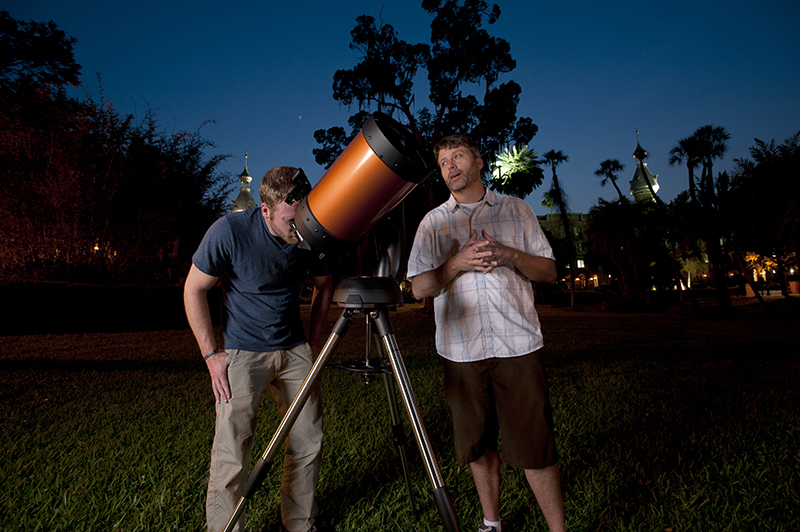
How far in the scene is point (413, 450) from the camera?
3551 millimetres

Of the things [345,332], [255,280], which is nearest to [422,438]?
[345,332]

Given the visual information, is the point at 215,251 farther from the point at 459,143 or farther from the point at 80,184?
the point at 80,184

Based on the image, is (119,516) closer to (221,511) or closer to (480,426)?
(221,511)

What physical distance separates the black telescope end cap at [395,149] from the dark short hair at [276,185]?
563mm

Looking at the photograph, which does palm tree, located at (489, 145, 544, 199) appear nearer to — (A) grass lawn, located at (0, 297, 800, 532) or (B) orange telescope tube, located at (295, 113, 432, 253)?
(A) grass lawn, located at (0, 297, 800, 532)

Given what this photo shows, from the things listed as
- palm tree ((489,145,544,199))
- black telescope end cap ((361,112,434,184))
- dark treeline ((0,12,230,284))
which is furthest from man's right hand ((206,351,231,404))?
palm tree ((489,145,544,199))

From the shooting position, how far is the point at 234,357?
198 centimetres

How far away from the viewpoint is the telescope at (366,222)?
1.46 meters

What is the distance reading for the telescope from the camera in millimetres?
1463

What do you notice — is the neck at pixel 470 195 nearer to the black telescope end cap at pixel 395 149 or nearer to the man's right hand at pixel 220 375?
the black telescope end cap at pixel 395 149

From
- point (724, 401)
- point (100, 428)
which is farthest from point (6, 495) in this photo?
point (724, 401)

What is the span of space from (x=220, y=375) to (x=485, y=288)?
51.0 inches

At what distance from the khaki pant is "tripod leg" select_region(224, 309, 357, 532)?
256 millimetres

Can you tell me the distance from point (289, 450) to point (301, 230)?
1.20 meters
